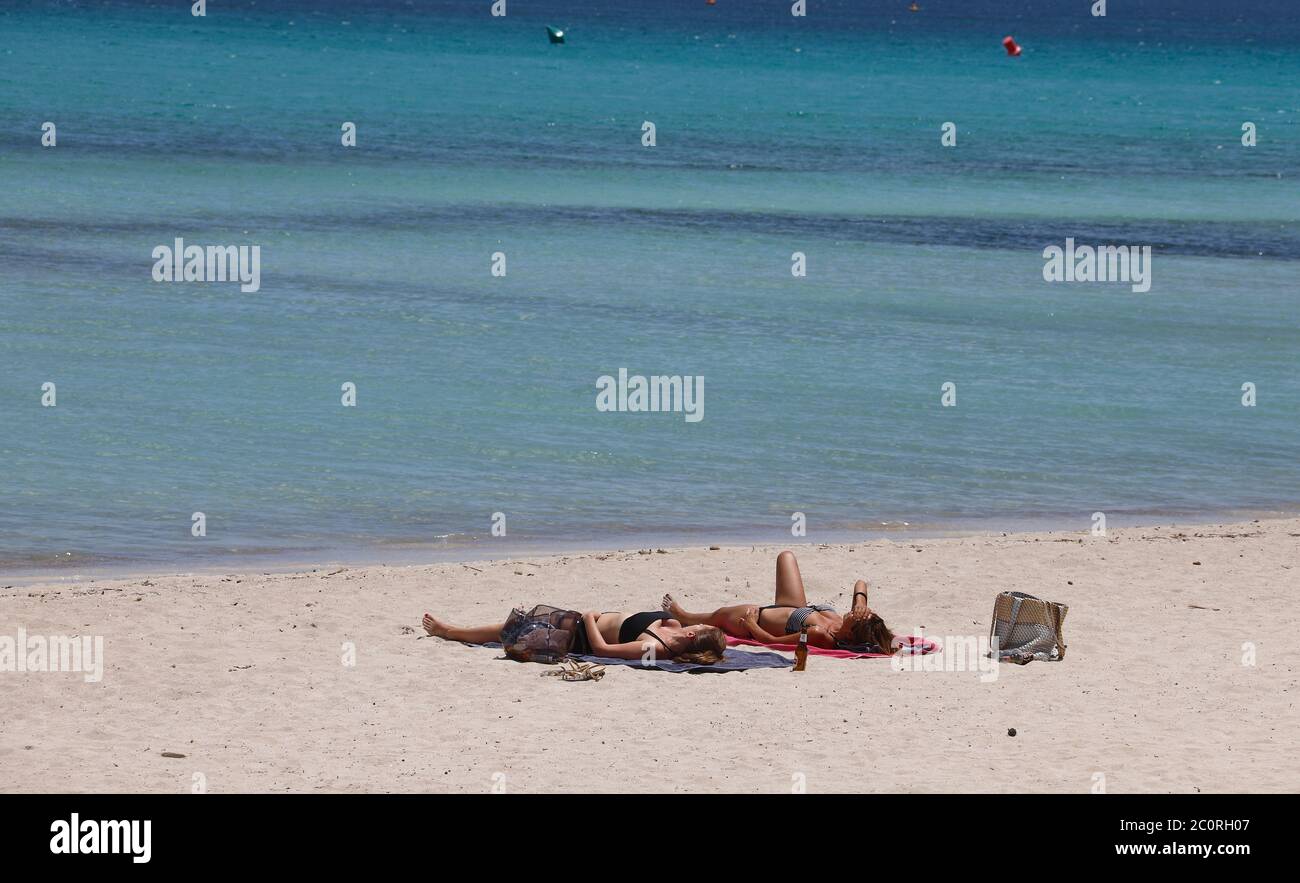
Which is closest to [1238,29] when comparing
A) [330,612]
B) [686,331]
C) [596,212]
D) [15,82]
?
[15,82]

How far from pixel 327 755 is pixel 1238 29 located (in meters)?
155

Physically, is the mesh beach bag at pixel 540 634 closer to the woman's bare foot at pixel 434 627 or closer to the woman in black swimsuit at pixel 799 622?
the woman's bare foot at pixel 434 627

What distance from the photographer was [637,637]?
33.9ft

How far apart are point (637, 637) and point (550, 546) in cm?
324

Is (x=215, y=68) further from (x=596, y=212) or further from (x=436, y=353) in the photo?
(x=436, y=353)

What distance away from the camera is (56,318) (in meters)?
21.0

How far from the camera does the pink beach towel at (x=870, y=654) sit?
34.3ft

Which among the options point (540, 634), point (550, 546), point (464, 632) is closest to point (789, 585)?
point (540, 634)

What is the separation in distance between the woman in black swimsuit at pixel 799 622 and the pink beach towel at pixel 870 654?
3 centimetres
